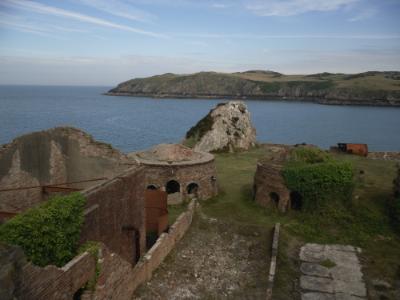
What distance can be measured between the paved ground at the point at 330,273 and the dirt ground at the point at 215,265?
5.49 feet

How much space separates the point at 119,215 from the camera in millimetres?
14070

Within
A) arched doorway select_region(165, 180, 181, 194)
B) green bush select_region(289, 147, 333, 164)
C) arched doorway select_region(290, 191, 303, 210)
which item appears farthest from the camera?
arched doorway select_region(165, 180, 181, 194)

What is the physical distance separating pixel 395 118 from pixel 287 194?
362 ft

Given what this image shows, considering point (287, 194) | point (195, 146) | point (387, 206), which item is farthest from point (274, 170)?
point (195, 146)

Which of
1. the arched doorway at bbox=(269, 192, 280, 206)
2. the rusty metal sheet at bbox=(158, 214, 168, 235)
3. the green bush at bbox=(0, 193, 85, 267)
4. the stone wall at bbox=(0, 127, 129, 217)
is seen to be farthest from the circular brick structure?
the green bush at bbox=(0, 193, 85, 267)

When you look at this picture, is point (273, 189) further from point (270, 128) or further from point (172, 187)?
point (270, 128)

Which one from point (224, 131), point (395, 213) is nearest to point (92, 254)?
point (395, 213)

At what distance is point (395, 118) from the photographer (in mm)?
119125

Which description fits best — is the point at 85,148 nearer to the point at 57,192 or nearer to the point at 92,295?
the point at 57,192

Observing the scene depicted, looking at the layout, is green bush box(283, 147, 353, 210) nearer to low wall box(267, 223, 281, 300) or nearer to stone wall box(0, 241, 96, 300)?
low wall box(267, 223, 281, 300)

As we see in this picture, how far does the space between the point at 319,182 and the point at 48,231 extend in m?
16.1

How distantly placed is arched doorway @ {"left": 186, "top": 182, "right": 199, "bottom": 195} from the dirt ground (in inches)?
173

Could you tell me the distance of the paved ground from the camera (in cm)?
1486

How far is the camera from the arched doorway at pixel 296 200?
77.6 feet
